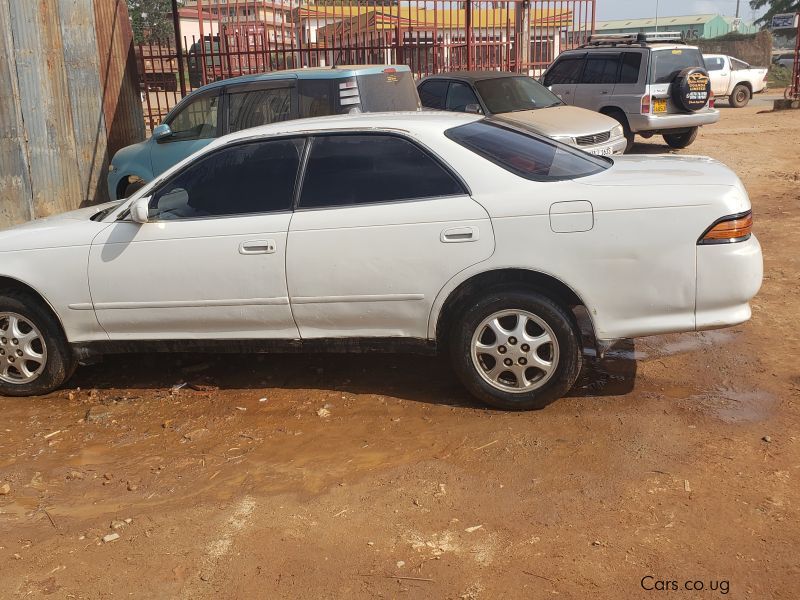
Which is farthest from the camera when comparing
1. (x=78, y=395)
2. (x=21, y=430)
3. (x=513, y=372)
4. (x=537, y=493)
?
(x=78, y=395)

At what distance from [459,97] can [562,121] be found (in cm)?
161

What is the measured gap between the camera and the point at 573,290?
4.46 metres

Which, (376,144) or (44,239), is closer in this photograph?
(376,144)

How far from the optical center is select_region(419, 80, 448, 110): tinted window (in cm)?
1189

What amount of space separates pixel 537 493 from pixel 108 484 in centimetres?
213

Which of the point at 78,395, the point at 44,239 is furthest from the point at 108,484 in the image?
the point at 44,239

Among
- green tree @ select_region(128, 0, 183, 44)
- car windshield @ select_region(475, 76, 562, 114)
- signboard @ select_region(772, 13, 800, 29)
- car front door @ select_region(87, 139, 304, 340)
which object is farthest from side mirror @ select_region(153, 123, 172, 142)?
signboard @ select_region(772, 13, 800, 29)

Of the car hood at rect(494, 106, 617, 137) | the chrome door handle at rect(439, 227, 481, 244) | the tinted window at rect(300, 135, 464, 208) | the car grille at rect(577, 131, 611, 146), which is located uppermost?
the tinted window at rect(300, 135, 464, 208)

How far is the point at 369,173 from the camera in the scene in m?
4.81

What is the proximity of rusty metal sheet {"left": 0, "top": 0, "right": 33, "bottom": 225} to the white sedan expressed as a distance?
14.3 feet

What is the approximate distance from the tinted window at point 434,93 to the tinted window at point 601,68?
363cm

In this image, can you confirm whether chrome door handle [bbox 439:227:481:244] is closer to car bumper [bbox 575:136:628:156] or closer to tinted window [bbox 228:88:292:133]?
tinted window [bbox 228:88:292:133]

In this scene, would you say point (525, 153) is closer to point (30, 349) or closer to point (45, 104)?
point (30, 349)

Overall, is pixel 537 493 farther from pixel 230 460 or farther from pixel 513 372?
pixel 230 460
